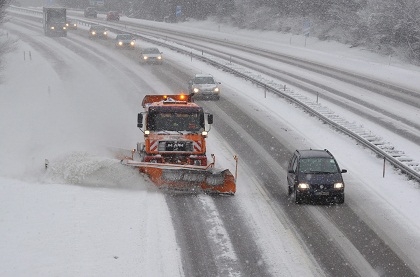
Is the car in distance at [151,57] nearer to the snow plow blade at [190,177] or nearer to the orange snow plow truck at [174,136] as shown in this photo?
the orange snow plow truck at [174,136]

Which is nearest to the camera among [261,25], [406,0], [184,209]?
[184,209]

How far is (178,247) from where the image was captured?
16547 millimetres

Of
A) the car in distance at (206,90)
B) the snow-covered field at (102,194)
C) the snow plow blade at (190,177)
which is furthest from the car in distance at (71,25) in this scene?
the snow plow blade at (190,177)

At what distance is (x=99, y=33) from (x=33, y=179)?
5732 centimetres

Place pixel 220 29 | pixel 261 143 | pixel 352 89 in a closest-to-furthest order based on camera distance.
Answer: pixel 261 143 → pixel 352 89 → pixel 220 29

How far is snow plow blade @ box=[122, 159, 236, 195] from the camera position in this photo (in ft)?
67.8

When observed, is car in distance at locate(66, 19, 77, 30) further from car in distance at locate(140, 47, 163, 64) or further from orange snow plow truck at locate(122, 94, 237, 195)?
orange snow plow truck at locate(122, 94, 237, 195)

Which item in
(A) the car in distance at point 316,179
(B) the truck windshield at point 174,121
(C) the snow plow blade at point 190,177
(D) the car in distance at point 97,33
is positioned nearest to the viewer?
(A) the car in distance at point 316,179

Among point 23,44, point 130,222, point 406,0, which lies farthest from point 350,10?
point 130,222

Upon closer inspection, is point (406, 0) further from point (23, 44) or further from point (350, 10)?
point (23, 44)

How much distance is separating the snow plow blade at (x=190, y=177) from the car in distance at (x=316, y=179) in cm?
200

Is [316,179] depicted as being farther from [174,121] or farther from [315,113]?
[315,113]

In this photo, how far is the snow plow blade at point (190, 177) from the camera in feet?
67.8

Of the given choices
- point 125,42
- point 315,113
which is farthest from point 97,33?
point 315,113
